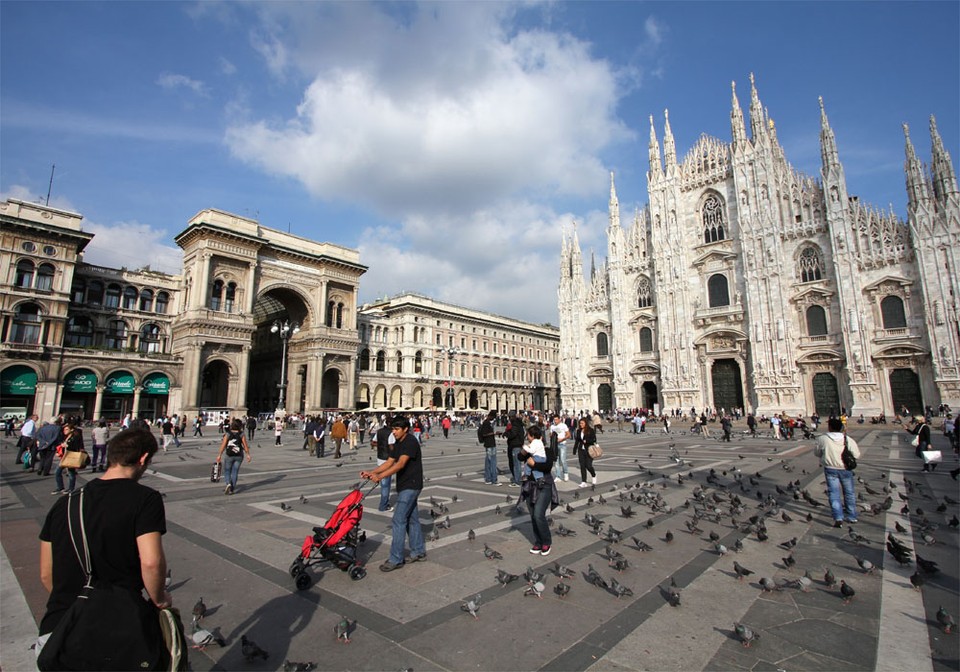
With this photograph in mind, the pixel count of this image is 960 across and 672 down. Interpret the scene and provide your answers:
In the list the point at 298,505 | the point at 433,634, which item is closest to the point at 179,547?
the point at 298,505

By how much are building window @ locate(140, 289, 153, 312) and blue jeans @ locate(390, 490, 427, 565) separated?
50.6 meters

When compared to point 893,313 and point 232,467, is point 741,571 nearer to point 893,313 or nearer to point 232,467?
point 232,467

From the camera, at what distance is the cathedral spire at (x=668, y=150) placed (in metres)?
43.9

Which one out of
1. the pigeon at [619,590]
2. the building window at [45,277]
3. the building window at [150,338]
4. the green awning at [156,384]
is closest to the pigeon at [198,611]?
the pigeon at [619,590]

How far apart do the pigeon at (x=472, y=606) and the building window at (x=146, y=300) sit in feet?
171

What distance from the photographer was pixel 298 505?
888cm

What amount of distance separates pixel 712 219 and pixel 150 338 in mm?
51389

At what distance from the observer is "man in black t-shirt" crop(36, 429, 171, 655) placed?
2.21 metres

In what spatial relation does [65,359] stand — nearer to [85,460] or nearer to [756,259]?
[85,460]

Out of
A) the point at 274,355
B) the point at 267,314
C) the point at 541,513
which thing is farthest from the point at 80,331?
the point at 541,513

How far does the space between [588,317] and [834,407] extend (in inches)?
824

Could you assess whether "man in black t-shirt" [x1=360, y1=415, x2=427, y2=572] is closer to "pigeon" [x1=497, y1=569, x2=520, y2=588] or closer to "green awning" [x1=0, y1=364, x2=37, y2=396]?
"pigeon" [x1=497, y1=569, x2=520, y2=588]

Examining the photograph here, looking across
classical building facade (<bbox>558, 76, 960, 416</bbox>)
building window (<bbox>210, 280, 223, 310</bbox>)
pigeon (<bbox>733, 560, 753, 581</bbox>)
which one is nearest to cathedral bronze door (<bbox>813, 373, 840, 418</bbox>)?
classical building facade (<bbox>558, 76, 960, 416</bbox>)

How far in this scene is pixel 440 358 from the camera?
2354 inches
